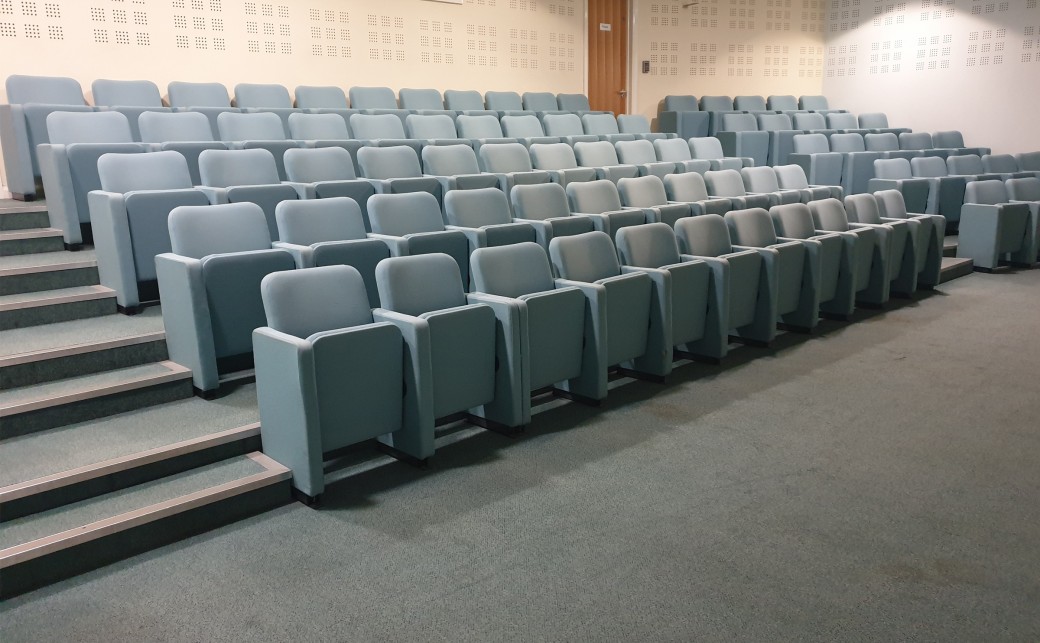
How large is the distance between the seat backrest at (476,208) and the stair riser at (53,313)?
93cm

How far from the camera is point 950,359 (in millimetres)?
2236

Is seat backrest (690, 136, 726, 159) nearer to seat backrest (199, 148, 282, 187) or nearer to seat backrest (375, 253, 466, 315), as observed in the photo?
seat backrest (199, 148, 282, 187)

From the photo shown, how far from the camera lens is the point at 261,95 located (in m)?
3.54

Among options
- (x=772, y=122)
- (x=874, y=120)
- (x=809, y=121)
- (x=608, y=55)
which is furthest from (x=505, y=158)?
(x=874, y=120)

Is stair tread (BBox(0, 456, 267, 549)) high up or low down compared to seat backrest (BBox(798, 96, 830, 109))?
down

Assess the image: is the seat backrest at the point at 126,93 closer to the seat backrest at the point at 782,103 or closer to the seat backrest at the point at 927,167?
the seat backrest at the point at 927,167

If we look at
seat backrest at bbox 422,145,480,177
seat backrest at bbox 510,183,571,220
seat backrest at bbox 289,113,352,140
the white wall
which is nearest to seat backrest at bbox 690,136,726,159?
seat backrest at bbox 422,145,480,177

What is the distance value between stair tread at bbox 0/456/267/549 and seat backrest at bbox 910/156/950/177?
3818 millimetres

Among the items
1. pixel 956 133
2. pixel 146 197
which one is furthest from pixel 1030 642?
pixel 956 133

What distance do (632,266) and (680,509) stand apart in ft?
2.89

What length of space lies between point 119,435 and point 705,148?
319 cm

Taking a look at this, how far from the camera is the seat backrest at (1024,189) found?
3.75 metres

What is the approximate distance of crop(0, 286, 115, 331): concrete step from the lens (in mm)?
1820

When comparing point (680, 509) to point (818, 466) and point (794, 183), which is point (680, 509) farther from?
point (794, 183)
